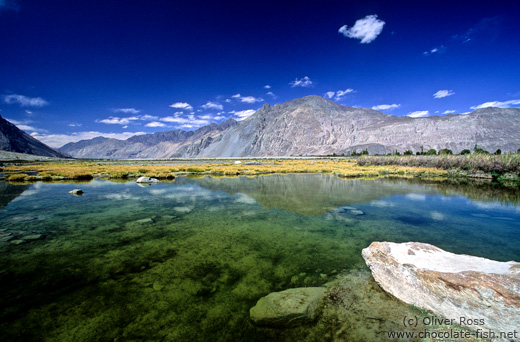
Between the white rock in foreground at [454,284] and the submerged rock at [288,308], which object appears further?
the submerged rock at [288,308]

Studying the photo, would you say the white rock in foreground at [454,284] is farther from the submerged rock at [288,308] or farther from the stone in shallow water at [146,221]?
the stone in shallow water at [146,221]

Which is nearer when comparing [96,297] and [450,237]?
[96,297]

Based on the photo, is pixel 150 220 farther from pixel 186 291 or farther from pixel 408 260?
pixel 408 260

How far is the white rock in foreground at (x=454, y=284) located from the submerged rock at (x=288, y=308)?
1909 millimetres

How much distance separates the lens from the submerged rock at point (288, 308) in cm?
433

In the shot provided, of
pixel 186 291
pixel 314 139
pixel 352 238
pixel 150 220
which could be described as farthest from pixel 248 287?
pixel 314 139

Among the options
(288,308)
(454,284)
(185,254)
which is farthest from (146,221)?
(454,284)

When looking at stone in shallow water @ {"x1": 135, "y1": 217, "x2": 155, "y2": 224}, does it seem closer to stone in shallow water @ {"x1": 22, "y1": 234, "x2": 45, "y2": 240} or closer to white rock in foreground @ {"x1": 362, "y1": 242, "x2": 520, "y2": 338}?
stone in shallow water @ {"x1": 22, "y1": 234, "x2": 45, "y2": 240}

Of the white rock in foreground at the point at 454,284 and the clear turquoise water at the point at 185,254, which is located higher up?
the white rock in foreground at the point at 454,284

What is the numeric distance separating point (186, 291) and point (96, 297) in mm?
2031

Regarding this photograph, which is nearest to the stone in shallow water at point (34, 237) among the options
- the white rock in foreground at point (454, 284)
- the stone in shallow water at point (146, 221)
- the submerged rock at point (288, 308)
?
the stone in shallow water at point (146, 221)

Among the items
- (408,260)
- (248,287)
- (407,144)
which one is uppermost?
(407,144)

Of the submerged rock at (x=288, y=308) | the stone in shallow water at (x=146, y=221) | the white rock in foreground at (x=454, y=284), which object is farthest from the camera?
the stone in shallow water at (x=146, y=221)

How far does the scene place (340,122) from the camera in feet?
654
